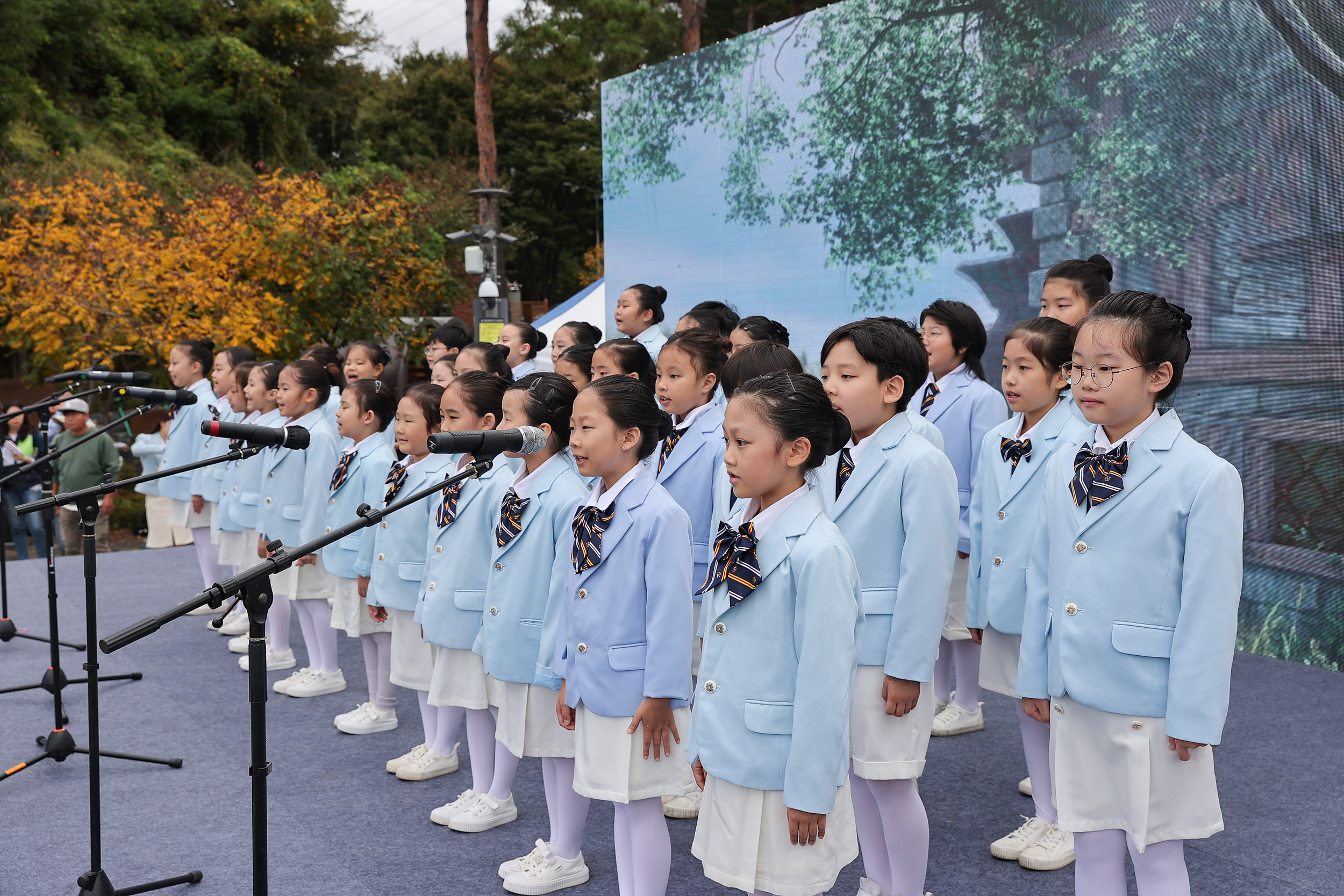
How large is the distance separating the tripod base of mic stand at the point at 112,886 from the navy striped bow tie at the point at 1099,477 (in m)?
2.64

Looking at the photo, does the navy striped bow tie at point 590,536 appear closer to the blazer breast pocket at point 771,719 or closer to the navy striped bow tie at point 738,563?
the navy striped bow tie at point 738,563

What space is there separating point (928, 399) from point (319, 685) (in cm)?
298

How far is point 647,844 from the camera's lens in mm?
2580

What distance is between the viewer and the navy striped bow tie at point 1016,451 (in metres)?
3.25

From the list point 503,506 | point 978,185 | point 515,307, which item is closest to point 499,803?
point 503,506

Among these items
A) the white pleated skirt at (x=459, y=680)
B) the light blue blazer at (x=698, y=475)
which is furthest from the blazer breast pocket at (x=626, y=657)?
the light blue blazer at (x=698, y=475)

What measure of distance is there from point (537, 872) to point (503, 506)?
1.03 m

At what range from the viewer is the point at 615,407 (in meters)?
2.66

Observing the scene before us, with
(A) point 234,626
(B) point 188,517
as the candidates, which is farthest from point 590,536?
(B) point 188,517

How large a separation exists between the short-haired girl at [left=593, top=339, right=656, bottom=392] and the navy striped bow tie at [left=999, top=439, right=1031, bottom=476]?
129 cm

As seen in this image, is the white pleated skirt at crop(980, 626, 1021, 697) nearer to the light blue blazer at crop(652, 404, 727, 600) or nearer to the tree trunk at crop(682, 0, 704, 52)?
the light blue blazer at crop(652, 404, 727, 600)

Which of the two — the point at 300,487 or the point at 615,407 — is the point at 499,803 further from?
the point at 300,487

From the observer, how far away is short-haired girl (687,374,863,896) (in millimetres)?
2076

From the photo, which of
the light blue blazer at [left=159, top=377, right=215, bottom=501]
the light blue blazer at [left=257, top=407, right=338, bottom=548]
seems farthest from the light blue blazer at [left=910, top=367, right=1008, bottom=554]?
the light blue blazer at [left=159, top=377, right=215, bottom=501]
